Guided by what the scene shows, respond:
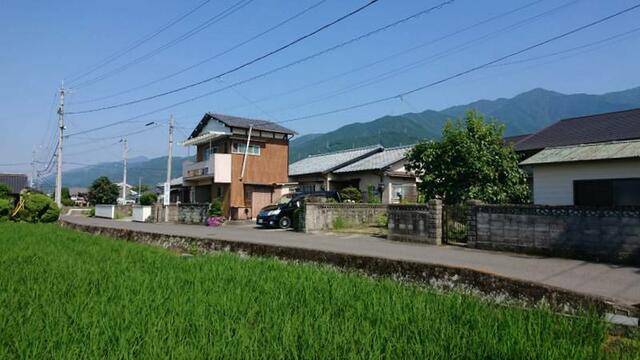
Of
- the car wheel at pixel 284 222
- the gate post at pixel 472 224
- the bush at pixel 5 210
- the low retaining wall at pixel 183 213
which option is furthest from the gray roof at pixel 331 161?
the bush at pixel 5 210

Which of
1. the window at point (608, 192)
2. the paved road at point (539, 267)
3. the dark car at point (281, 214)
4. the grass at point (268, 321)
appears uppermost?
the window at point (608, 192)

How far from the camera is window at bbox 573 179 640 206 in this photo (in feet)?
42.8

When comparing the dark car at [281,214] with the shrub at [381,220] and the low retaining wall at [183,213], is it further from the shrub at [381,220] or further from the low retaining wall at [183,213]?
the low retaining wall at [183,213]

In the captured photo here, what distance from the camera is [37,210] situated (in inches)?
768

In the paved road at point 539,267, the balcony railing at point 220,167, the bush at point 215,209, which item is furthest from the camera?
the balcony railing at point 220,167

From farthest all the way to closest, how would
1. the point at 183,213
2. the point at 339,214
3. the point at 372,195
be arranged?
the point at 183,213, the point at 372,195, the point at 339,214

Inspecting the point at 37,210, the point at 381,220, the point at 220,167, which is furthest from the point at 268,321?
the point at 220,167

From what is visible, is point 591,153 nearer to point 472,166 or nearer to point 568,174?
point 568,174

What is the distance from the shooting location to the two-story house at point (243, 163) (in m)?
28.5

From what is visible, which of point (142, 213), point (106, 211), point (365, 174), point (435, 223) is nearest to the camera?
point (435, 223)

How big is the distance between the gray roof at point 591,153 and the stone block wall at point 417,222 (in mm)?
4243

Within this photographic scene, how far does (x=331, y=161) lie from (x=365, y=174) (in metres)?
5.57

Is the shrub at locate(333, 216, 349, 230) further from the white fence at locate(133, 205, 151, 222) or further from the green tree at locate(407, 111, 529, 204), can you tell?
the white fence at locate(133, 205, 151, 222)

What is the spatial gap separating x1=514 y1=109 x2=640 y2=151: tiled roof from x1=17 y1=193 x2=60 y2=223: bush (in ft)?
66.9
